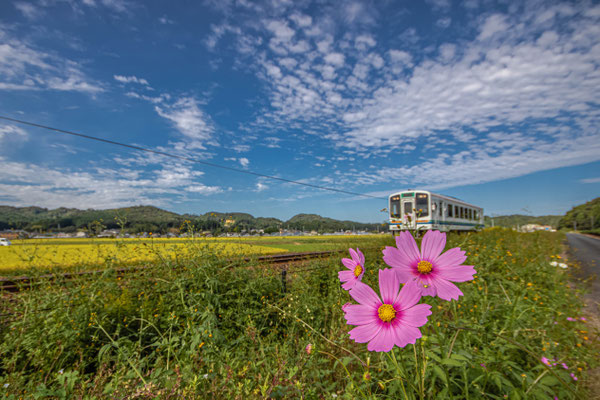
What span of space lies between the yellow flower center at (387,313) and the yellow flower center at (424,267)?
0.41 feet

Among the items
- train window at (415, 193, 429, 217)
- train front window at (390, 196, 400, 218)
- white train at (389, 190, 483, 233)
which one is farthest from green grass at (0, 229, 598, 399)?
train front window at (390, 196, 400, 218)

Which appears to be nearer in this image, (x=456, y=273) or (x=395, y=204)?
(x=456, y=273)

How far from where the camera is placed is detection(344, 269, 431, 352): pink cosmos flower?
2.01 feet

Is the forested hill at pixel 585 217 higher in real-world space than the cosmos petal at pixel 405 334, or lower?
higher

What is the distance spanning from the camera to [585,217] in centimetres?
7894

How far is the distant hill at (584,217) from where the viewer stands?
2709 inches

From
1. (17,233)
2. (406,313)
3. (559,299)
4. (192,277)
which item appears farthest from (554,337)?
→ (17,233)

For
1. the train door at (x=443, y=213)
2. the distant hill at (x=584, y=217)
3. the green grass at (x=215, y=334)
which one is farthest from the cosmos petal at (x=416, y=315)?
the distant hill at (x=584, y=217)

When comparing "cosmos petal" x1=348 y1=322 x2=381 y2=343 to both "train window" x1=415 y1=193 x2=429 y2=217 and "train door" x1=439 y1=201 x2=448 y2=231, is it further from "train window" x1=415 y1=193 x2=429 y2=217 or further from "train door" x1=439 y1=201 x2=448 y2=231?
"train door" x1=439 y1=201 x2=448 y2=231

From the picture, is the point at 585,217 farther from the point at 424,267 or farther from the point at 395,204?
the point at 424,267

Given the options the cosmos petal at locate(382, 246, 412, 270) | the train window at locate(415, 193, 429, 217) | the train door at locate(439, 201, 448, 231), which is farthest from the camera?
the train door at locate(439, 201, 448, 231)

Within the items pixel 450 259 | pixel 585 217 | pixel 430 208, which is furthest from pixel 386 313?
pixel 585 217

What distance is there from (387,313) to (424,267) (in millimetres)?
158

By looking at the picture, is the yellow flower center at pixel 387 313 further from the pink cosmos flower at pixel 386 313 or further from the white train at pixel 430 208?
the white train at pixel 430 208
